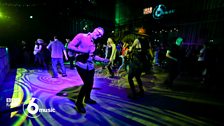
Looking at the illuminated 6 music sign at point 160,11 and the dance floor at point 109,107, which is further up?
the illuminated 6 music sign at point 160,11

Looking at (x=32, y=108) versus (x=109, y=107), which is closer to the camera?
(x=32, y=108)

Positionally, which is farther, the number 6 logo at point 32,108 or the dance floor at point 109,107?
the number 6 logo at point 32,108

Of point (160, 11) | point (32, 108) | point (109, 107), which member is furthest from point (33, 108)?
point (160, 11)

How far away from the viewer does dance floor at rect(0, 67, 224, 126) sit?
323 centimetres

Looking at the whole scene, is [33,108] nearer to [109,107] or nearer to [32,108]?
[32,108]

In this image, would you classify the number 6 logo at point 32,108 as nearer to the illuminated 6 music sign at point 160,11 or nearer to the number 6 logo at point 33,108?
the number 6 logo at point 33,108

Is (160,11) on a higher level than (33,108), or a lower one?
higher

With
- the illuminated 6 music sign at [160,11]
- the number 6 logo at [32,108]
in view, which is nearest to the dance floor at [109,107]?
the number 6 logo at [32,108]

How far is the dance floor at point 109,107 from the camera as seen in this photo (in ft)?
10.6

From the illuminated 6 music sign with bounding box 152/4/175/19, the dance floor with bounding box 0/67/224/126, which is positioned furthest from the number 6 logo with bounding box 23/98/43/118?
→ the illuminated 6 music sign with bounding box 152/4/175/19

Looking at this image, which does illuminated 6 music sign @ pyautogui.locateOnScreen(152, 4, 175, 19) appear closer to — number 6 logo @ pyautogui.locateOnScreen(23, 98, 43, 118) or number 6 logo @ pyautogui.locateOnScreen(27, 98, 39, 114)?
number 6 logo @ pyautogui.locateOnScreen(23, 98, 43, 118)

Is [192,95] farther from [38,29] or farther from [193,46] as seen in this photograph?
[38,29]

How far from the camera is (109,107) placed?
12.9 ft

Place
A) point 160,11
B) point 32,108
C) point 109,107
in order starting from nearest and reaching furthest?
1. point 32,108
2. point 109,107
3. point 160,11
